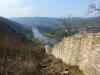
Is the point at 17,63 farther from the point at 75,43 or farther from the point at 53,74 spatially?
the point at 75,43

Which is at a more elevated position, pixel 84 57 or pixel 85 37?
pixel 85 37

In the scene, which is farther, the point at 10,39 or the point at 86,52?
the point at 10,39

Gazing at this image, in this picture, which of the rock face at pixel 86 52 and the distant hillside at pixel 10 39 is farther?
the distant hillside at pixel 10 39

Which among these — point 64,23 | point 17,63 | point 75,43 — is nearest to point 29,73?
point 17,63

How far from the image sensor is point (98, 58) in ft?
34.9

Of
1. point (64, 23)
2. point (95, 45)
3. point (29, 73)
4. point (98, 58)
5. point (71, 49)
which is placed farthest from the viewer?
point (64, 23)

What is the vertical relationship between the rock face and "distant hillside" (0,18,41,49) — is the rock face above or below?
above

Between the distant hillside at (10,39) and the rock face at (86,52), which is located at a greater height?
the rock face at (86,52)

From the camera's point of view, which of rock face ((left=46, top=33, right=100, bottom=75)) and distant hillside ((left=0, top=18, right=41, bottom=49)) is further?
distant hillside ((left=0, top=18, right=41, bottom=49))

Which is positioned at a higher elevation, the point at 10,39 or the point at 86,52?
the point at 86,52

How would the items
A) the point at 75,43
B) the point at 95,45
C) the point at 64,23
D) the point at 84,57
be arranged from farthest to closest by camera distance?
1. the point at 64,23
2. the point at 75,43
3. the point at 84,57
4. the point at 95,45

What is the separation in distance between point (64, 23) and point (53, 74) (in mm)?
39629

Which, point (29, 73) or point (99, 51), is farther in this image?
point (29, 73)

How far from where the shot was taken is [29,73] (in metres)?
12.3
